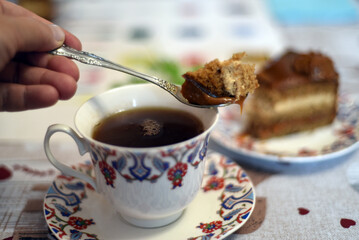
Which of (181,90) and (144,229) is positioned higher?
(181,90)

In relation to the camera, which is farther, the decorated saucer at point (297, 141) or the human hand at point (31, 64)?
the decorated saucer at point (297, 141)

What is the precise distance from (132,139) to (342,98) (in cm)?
111

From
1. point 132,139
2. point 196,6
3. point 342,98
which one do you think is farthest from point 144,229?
point 196,6

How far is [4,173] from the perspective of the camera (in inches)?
44.0

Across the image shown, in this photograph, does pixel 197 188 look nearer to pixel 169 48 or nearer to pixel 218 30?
pixel 169 48

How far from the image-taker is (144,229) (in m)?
0.87

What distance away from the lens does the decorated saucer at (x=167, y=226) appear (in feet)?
2.73

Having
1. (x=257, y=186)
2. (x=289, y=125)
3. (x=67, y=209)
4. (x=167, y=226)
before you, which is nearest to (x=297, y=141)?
(x=289, y=125)

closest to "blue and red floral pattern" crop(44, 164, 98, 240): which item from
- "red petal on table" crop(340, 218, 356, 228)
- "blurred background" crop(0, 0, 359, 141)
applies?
"blurred background" crop(0, 0, 359, 141)

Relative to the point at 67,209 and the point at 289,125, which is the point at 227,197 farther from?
the point at 289,125

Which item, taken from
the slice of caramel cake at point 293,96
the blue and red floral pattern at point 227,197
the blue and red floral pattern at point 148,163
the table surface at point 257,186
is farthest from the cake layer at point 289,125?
the blue and red floral pattern at point 148,163

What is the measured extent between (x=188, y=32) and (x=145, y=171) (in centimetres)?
164

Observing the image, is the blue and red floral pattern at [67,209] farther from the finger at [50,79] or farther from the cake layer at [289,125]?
the cake layer at [289,125]

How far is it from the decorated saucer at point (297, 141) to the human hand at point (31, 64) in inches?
22.5
